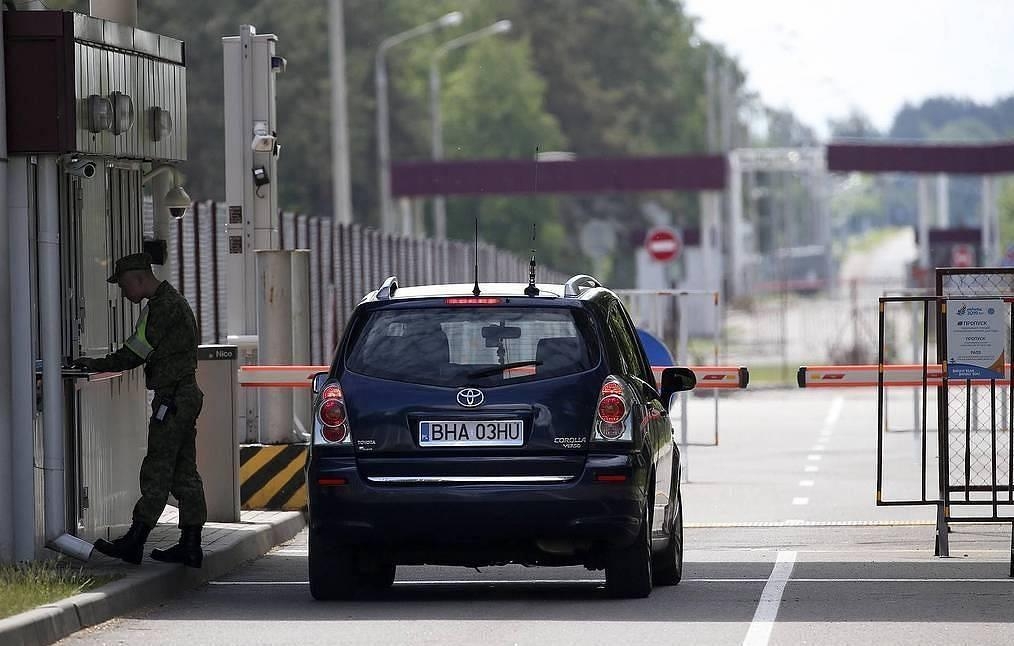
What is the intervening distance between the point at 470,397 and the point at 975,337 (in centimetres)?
402

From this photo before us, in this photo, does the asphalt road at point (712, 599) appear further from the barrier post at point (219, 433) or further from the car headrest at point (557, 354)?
the car headrest at point (557, 354)

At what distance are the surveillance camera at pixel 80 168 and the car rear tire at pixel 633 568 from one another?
3579 mm

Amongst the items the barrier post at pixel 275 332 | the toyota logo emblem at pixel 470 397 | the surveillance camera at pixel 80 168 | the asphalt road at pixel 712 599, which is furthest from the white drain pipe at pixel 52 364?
the barrier post at pixel 275 332

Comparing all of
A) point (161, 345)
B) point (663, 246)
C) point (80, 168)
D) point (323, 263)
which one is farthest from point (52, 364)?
point (663, 246)

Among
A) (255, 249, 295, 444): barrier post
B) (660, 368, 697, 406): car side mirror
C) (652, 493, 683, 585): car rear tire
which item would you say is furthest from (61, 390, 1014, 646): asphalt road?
(255, 249, 295, 444): barrier post

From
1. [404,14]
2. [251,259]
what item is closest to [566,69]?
[404,14]

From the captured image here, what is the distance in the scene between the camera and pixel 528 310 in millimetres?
11516

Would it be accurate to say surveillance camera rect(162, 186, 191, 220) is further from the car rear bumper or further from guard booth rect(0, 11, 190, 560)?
the car rear bumper

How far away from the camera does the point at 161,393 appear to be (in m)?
12.6

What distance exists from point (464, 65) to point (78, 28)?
94.5 metres

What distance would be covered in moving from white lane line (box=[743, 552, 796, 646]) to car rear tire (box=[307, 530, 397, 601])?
71.9 inches

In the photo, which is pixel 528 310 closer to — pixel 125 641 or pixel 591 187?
pixel 125 641

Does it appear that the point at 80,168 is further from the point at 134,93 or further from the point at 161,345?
the point at 161,345

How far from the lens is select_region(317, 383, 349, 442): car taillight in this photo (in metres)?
11.3
